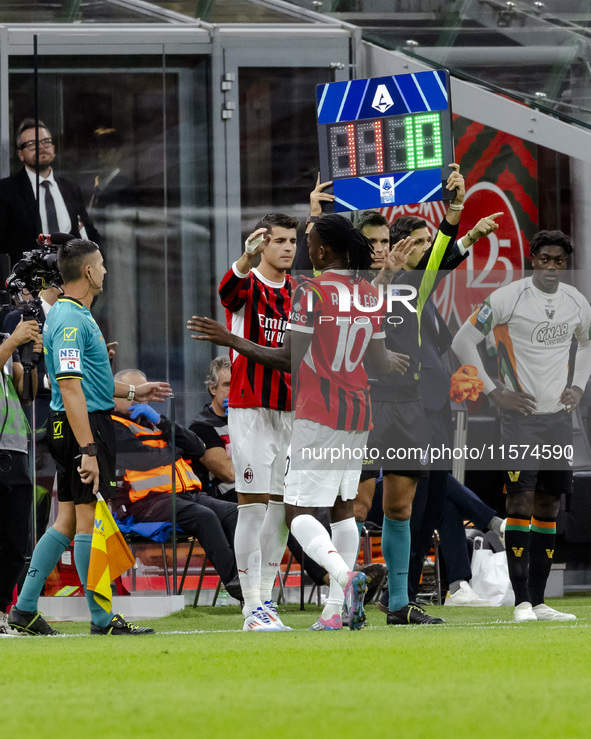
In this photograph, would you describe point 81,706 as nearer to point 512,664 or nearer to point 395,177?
point 512,664

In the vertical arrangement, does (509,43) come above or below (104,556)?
above

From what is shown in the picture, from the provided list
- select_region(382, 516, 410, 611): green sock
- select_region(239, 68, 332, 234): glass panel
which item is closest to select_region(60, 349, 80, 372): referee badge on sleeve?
select_region(382, 516, 410, 611): green sock

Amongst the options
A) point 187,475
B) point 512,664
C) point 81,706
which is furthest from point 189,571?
point 81,706

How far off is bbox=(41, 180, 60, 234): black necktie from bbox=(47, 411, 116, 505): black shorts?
546 centimetres

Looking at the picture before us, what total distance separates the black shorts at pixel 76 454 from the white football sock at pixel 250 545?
0.63 meters

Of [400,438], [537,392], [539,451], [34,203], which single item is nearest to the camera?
[400,438]

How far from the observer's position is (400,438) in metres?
6.59

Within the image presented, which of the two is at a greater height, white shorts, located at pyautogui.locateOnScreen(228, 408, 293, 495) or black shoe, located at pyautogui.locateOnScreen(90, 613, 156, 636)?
white shorts, located at pyautogui.locateOnScreen(228, 408, 293, 495)

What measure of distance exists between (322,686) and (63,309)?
3073 millimetres

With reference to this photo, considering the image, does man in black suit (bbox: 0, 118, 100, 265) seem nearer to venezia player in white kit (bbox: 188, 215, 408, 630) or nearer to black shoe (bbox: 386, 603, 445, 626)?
venezia player in white kit (bbox: 188, 215, 408, 630)

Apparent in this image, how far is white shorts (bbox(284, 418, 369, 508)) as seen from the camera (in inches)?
232

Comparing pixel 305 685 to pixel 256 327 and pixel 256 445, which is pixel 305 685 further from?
pixel 256 327

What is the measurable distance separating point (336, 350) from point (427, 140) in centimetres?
251

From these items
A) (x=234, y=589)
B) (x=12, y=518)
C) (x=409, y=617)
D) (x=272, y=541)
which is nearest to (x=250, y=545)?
(x=272, y=541)
